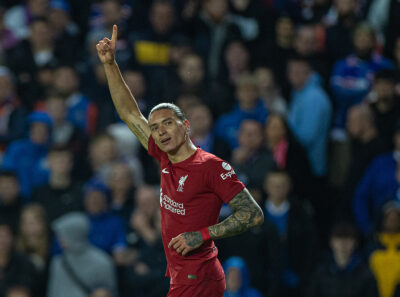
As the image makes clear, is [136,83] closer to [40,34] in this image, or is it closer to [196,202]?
[40,34]

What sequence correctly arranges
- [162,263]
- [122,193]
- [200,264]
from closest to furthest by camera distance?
[200,264] → [162,263] → [122,193]

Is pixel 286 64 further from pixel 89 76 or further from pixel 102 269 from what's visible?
pixel 102 269

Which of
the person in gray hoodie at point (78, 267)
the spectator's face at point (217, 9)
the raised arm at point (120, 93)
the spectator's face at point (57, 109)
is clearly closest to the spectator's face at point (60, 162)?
the spectator's face at point (57, 109)

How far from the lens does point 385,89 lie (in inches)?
371

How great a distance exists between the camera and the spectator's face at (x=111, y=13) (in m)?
11.6

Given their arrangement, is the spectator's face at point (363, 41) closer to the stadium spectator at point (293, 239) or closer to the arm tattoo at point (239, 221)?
the stadium spectator at point (293, 239)

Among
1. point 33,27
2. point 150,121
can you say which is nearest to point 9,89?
point 33,27

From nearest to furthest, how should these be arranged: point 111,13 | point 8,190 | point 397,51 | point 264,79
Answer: point 8,190 → point 397,51 → point 264,79 → point 111,13

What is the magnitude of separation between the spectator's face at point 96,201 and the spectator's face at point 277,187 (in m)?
1.91

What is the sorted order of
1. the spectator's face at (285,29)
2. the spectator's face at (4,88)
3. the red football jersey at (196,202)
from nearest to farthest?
the red football jersey at (196,202), the spectator's face at (285,29), the spectator's face at (4,88)

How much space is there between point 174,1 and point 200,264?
729 cm

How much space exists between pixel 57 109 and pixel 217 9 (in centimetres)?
248

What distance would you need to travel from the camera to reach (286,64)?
1069 centimetres

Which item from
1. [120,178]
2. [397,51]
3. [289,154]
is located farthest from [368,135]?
[120,178]
